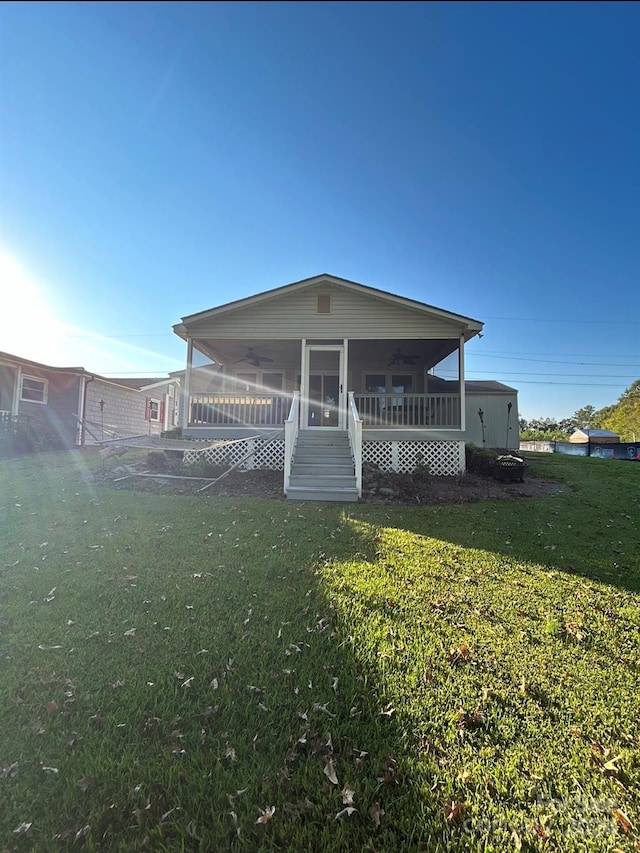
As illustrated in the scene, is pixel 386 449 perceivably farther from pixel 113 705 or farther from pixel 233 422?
pixel 113 705

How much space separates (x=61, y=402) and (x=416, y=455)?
15.1m

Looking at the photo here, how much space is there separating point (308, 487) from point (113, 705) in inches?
245

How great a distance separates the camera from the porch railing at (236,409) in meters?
11.5

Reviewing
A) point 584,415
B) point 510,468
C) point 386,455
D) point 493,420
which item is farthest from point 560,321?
point 584,415

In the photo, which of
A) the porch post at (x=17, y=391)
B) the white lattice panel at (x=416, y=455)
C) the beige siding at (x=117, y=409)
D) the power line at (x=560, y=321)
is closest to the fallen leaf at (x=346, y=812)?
the white lattice panel at (x=416, y=455)

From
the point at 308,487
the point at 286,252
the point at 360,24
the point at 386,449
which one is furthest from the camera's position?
the point at 286,252

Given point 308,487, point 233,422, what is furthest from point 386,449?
point 233,422

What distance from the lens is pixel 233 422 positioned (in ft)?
37.6

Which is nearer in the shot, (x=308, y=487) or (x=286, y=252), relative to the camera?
(x=308, y=487)

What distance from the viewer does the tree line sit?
4389cm

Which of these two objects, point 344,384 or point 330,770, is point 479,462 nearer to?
point 344,384

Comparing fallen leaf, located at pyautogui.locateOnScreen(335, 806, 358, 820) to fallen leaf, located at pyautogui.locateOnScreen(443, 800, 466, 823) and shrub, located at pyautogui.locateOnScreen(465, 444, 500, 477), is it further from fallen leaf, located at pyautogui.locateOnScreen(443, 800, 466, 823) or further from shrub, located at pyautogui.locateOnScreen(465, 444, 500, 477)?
shrub, located at pyautogui.locateOnScreen(465, 444, 500, 477)

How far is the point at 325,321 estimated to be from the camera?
1127cm

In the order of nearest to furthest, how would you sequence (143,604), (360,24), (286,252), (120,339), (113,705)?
1. (113,705)
2. (360,24)
3. (143,604)
4. (286,252)
5. (120,339)
